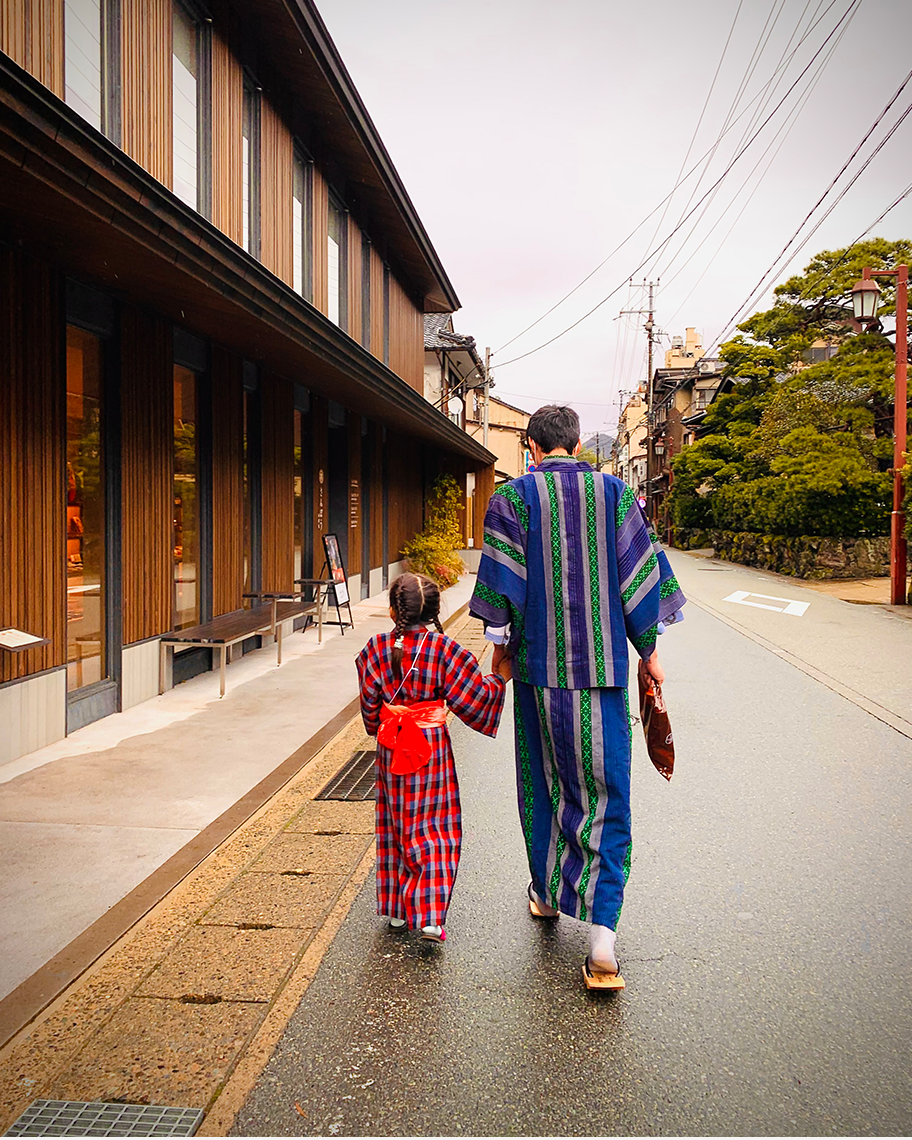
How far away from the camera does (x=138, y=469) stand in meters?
7.41

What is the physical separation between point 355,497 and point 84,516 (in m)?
9.21

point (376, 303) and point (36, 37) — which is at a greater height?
point (376, 303)

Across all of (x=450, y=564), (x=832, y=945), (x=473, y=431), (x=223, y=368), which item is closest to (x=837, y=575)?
(x=450, y=564)

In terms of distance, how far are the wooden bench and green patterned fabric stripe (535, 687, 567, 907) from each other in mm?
4851

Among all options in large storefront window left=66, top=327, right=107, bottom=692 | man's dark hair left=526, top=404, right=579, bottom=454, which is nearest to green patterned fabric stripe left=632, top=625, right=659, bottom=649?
man's dark hair left=526, top=404, right=579, bottom=454

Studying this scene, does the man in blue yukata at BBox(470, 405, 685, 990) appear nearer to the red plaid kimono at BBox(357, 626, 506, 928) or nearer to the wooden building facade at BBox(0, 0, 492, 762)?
the red plaid kimono at BBox(357, 626, 506, 928)

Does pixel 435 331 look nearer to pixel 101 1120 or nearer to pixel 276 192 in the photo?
pixel 276 192

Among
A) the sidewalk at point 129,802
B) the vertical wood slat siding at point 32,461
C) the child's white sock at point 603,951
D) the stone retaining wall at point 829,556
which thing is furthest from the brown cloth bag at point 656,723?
the stone retaining wall at point 829,556

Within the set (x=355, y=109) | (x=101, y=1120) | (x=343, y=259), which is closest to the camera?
(x=101, y=1120)

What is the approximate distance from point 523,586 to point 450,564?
54.2ft

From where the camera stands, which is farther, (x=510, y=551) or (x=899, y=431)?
(x=899, y=431)

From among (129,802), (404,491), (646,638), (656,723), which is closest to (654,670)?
(646,638)

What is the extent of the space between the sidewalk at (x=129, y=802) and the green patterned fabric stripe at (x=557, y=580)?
2002 millimetres

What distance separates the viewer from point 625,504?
10.4ft
